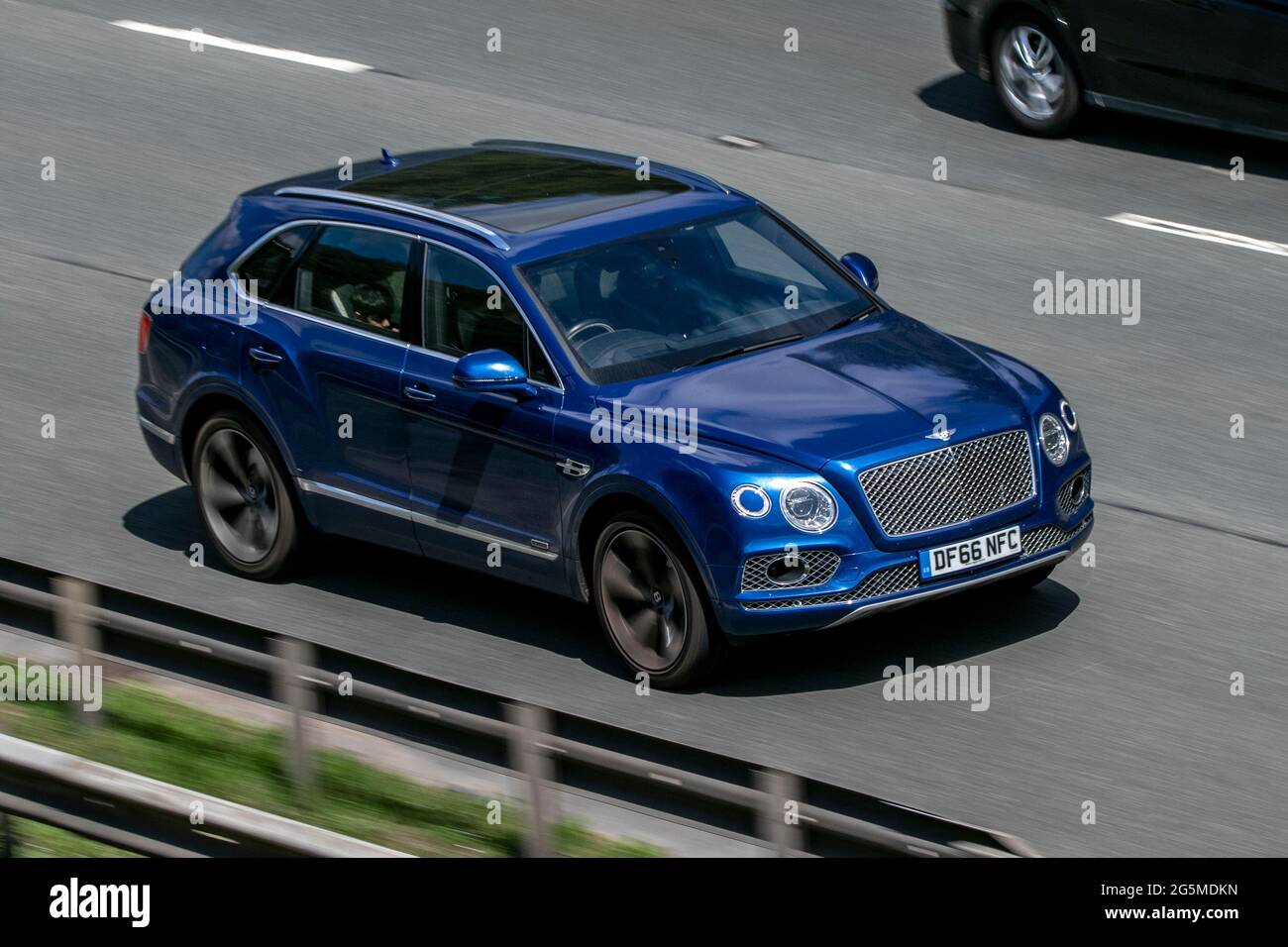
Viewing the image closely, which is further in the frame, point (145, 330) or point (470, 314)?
point (145, 330)

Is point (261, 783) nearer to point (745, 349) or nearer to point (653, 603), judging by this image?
point (653, 603)

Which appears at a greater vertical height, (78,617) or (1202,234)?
(1202,234)

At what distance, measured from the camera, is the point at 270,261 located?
9.90m

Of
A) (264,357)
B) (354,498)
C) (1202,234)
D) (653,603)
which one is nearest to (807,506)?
(653,603)

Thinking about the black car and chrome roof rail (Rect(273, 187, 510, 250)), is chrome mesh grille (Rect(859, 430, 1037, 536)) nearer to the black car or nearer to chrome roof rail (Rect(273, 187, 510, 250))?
chrome roof rail (Rect(273, 187, 510, 250))

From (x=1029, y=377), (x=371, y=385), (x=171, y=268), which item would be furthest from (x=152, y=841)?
(x=171, y=268)

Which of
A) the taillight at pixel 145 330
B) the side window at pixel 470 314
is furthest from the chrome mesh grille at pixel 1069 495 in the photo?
the taillight at pixel 145 330

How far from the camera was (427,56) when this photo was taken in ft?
56.7

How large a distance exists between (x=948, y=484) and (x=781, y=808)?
2.57 meters

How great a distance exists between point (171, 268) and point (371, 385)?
524cm

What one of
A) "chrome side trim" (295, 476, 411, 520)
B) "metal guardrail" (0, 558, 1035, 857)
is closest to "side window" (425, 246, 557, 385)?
"chrome side trim" (295, 476, 411, 520)

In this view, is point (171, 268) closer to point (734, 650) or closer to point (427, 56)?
point (427, 56)

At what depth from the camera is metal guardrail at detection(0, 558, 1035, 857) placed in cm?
578

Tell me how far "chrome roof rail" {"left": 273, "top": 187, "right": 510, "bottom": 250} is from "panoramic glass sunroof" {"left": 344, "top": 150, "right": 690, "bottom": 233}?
48mm
